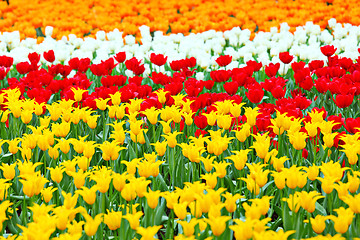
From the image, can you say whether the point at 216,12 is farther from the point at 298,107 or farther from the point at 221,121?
the point at 221,121

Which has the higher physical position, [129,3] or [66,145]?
[129,3]

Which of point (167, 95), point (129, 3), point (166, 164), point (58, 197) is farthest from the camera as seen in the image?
point (129, 3)

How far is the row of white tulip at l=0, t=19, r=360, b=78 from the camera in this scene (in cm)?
599

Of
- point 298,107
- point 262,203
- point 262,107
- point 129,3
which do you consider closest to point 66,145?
point 262,203

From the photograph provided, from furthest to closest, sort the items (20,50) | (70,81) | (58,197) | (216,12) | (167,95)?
(216,12), (20,50), (70,81), (167,95), (58,197)

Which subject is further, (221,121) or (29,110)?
(29,110)

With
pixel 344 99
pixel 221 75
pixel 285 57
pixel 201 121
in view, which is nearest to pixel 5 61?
pixel 221 75

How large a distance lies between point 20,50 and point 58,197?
4.23 metres

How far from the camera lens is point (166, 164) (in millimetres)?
3072

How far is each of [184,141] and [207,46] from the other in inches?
137

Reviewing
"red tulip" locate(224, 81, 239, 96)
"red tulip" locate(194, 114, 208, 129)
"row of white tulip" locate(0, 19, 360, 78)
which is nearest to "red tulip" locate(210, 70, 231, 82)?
"red tulip" locate(224, 81, 239, 96)

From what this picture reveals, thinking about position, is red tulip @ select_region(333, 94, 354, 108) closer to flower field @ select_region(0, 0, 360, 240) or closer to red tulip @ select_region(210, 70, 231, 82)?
flower field @ select_region(0, 0, 360, 240)

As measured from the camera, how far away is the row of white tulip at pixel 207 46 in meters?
5.99

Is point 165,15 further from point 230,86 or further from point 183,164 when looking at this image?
point 183,164
